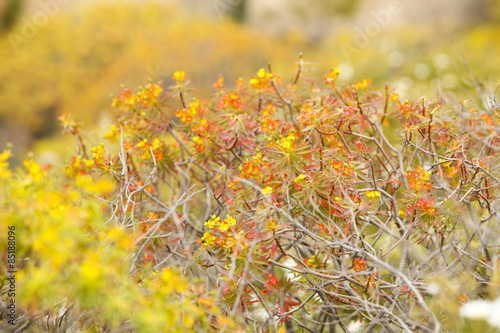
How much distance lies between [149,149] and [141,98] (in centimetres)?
27

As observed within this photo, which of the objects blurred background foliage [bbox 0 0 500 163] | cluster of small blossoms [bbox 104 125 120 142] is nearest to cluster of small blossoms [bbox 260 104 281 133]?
cluster of small blossoms [bbox 104 125 120 142]

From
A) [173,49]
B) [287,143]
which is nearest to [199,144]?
[287,143]

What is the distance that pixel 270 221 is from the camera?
1.59 m

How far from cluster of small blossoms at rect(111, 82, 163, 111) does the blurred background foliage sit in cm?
587

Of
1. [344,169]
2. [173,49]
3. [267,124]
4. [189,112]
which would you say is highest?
[173,49]

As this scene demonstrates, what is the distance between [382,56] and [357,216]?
7.32 m

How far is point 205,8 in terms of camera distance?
1433cm

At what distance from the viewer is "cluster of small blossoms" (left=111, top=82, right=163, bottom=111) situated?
2111 millimetres

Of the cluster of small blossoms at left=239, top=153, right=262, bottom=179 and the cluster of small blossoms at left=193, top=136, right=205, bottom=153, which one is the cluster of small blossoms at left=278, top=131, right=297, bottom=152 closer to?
the cluster of small blossoms at left=239, top=153, right=262, bottom=179

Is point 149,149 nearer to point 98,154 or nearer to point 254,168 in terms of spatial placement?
point 98,154

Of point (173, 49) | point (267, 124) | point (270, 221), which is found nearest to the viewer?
point (270, 221)

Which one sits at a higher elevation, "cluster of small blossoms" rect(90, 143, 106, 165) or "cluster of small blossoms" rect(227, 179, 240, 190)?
"cluster of small blossoms" rect(90, 143, 106, 165)

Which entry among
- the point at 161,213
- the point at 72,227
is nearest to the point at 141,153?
the point at 161,213

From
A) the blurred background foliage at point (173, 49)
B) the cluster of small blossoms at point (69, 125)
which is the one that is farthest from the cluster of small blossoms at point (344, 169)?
the blurred background foliage at point (173, 49)
